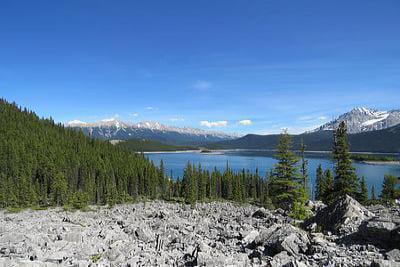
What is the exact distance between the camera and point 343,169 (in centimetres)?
5625

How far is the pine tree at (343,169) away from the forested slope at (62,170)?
69.9m

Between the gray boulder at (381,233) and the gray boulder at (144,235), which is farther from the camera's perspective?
the gray boulder at (144,235)

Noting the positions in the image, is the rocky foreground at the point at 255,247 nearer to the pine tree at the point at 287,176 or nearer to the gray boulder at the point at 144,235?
the gray boulder at the point at 144,235

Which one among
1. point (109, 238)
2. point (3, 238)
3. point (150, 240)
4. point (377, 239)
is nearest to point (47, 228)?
point (3, 238)

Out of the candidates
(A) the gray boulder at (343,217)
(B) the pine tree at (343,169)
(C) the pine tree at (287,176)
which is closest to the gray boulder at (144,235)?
(A) the gray boulder at (343,217)

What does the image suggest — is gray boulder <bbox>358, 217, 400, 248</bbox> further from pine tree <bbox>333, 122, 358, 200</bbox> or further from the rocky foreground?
pine tree <bbox>333, 122, 358, 200</bbox>

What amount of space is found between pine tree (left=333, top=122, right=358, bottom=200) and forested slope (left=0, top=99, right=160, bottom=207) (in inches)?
2753

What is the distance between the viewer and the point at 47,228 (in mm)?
41719

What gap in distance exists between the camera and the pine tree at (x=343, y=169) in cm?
5556

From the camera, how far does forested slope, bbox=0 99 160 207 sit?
338 feet

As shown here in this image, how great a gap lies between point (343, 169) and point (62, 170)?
100 metres

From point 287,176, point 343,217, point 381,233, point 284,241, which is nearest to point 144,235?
point 284,241

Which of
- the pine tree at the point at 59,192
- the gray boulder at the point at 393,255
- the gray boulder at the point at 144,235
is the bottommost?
the pine tree at the point at 59,192

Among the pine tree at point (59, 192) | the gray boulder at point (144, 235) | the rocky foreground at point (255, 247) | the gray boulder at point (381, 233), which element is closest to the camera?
the rocky foreground at point (255, 247)
